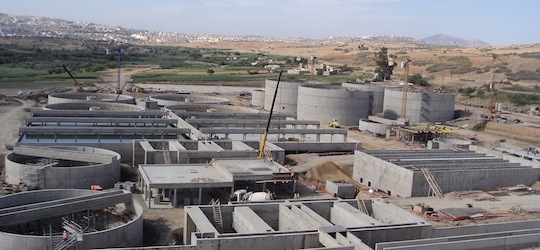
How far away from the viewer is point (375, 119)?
51281 mm

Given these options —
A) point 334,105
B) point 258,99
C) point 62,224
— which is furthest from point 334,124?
point 62,224

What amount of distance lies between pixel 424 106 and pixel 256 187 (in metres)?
30.2

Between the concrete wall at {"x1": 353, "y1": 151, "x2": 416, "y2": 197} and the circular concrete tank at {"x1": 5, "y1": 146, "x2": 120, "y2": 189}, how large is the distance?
40.2 feet

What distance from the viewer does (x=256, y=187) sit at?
86.0 feet

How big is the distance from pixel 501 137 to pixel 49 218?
39380mm

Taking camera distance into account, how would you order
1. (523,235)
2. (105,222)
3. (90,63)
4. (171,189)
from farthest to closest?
(90,63) < (171,189) < (105,222) < (523,235)

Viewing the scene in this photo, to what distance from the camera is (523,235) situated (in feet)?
59.8

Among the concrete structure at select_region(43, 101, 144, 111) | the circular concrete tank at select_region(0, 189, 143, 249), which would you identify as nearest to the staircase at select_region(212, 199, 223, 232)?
the circular concrete tank at select_region(0, 189, 143, 249)

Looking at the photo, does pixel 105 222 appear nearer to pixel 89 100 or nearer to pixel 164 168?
pixel 164 168

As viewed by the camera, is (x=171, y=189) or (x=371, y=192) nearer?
(x=171, y=189)

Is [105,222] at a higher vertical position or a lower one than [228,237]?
lower

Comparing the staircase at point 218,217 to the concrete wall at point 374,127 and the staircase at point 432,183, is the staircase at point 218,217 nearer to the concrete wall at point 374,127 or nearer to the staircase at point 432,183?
the staircase at point 432,183

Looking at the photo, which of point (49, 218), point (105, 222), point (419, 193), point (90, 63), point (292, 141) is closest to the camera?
point (49, 218)

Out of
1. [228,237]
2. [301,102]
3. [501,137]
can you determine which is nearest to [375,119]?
[301,102]
